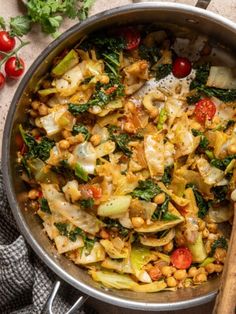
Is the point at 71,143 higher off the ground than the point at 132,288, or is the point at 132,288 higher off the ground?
the point at 71,143

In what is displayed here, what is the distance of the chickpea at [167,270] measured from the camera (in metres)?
3.58

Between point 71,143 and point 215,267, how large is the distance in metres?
1.06

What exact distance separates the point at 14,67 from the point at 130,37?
675mm

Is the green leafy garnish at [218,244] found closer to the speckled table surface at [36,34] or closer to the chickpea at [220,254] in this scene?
the chickpea at [220,254]

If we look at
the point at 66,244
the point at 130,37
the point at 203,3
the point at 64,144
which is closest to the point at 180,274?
the point at 66,244

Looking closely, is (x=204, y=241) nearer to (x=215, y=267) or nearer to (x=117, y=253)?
(x=215, y=267)

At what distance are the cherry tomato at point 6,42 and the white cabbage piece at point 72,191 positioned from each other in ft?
2.75

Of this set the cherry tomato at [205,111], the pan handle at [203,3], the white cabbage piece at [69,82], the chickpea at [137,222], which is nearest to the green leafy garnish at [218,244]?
the chickpea at [137,222]

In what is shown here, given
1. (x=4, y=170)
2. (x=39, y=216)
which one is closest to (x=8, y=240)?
(x=39, y=216)

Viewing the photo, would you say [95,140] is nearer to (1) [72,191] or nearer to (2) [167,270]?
(1) [72,191]

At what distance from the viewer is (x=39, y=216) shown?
12.0 feet

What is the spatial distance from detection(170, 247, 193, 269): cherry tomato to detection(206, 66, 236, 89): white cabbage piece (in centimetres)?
95

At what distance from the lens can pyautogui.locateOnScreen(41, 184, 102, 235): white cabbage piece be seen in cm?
353

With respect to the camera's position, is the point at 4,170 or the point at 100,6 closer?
the point at 4,170
